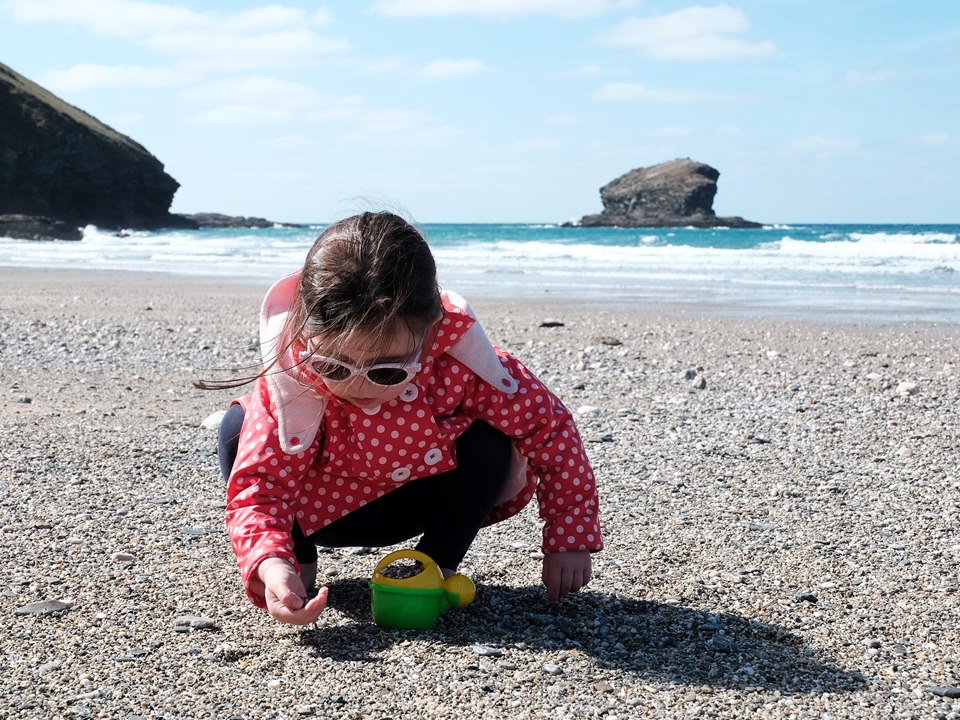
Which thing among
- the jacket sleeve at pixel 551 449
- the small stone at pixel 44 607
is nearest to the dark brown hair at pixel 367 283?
the jacket sleeve at pixel 551 449

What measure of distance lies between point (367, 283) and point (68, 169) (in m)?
65.1

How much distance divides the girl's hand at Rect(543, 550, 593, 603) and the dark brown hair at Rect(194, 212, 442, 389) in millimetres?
708

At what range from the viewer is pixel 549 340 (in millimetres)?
8578

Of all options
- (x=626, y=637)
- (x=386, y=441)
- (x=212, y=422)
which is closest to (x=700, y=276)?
(x=212, y=422)

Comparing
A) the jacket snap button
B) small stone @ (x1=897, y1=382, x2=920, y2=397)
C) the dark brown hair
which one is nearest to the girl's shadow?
the jacket snap button

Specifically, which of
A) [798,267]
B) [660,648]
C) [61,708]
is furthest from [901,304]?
[61,708]

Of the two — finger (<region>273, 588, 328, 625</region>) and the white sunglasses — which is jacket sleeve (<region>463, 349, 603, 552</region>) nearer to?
the white sunglasses

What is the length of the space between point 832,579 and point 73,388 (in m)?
4.63

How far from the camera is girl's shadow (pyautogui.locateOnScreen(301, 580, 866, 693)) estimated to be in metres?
2.25

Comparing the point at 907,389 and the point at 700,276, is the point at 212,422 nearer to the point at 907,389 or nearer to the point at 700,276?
the point at 907,389

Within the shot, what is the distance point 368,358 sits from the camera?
2.24 meters

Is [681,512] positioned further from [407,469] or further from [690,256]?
[690,256]

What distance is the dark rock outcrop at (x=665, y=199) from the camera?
85.6 metres

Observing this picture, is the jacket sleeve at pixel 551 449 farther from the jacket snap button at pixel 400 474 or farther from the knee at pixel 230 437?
the knee at pixel 230 437
